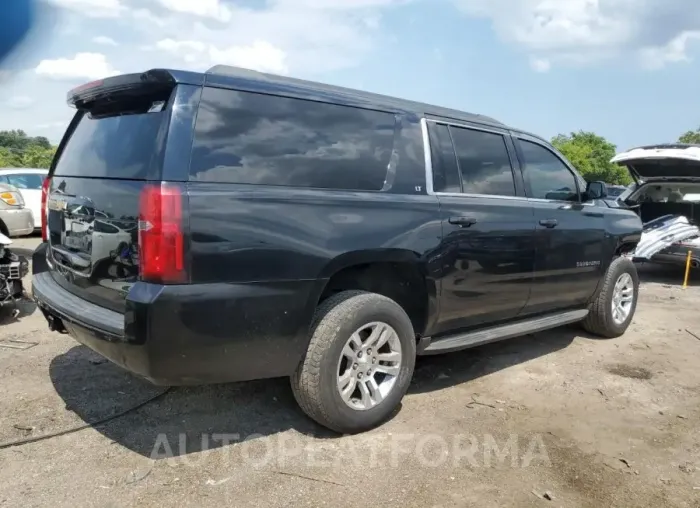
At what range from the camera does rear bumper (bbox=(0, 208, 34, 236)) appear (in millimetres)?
9672

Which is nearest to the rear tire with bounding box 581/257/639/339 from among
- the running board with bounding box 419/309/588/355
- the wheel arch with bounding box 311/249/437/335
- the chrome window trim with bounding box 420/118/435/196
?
the running board with bounding box 419/309/588/355

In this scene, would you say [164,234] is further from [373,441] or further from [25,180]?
[25,180]

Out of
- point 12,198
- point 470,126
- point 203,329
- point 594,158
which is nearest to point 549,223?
point 470,126

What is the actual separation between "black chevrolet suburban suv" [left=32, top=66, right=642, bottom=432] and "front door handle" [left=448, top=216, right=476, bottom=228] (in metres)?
0.01

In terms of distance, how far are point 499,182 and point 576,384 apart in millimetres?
1614

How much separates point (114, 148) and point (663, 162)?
7.76m

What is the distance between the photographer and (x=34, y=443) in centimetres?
328

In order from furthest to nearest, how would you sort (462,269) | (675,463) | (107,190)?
(462,269), (675,463), (107,190)

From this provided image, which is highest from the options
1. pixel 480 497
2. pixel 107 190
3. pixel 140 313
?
pixel 107 190

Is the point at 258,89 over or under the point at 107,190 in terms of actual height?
over

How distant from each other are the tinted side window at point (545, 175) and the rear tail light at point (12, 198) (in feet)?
27.9

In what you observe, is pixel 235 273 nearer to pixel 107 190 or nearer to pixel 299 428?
pixel 107 190

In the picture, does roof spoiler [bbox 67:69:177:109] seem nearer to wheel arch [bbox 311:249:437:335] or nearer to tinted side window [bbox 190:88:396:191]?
tinted side window [bbox 190:88:396:191]

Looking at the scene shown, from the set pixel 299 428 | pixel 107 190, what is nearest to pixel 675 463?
pixel 299 428
